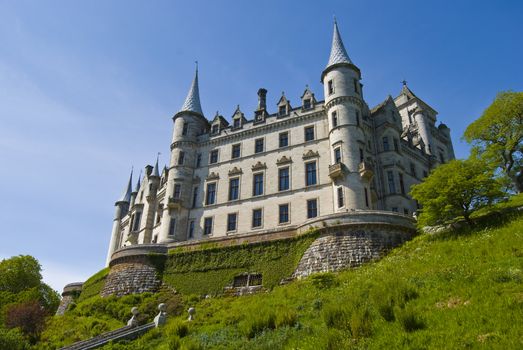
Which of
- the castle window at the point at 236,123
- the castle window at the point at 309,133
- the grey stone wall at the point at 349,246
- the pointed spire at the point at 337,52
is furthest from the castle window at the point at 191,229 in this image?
the pointed spire at the point at 337,52

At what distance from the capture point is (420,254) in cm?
2455

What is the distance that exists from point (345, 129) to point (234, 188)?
41.6ft

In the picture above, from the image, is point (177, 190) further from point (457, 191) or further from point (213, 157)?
point (457, 191)

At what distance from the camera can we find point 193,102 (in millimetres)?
50562

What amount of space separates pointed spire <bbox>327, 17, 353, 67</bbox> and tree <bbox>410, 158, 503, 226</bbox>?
19505mm

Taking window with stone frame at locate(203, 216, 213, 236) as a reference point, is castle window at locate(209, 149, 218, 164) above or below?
above

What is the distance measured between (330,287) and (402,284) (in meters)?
6.48

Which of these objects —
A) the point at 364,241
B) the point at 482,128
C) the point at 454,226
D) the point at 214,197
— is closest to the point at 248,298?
the point at 364,241

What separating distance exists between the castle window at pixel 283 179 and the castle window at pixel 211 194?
729cm

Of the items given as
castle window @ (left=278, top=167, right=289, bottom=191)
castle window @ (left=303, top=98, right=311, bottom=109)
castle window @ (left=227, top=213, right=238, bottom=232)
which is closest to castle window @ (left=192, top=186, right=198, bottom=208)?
castle window @ (left=227, top=213, right=238, bottom=232)

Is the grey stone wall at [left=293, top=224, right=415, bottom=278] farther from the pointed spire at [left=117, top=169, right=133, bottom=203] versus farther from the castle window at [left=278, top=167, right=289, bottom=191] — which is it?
the pointed spire at [left=117, top=169, right=133, bottom=203]

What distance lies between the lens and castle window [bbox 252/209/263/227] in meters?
39.6

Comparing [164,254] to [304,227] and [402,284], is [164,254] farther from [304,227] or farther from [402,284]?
[402,284]

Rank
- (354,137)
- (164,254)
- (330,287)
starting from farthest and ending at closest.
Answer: (354,137) < (164,254) < (330,287)
